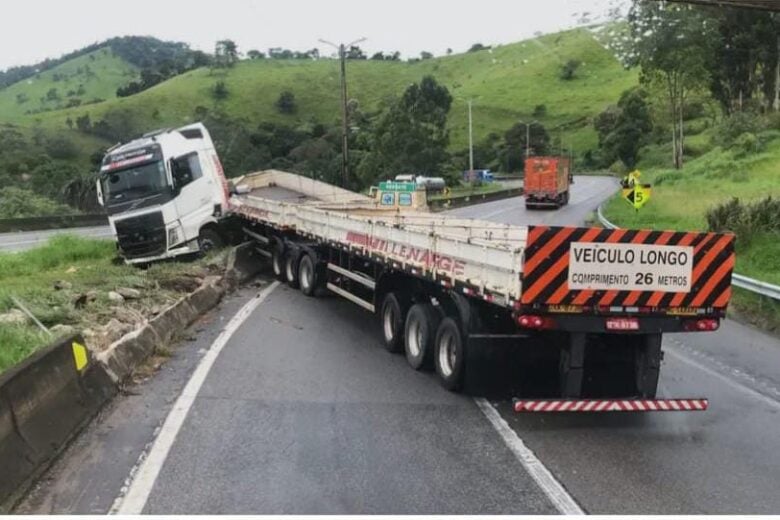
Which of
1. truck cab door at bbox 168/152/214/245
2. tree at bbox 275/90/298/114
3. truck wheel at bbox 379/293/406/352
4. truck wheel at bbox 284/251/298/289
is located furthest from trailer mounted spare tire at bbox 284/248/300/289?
tree at bbox 275/90/298/114

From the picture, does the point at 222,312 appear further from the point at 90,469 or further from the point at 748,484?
the point at 748,484

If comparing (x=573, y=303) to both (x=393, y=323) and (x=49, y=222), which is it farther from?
(x=49, y=222)

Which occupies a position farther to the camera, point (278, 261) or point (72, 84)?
point (72, 84)

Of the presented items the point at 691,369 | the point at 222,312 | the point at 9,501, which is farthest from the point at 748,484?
the point at 222,312

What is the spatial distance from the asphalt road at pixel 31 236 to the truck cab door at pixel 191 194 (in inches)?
413

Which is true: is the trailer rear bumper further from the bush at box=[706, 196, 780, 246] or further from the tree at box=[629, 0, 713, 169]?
the tree at box=[629, 0, 713, 169]

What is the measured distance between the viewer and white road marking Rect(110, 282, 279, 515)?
5.08 m

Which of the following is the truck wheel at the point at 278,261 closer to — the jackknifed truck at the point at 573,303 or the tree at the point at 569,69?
the jackknifed truck at the point at 573,303

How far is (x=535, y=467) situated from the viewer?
5.91m

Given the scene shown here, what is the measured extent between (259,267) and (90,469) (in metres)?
13.4

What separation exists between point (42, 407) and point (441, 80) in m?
167

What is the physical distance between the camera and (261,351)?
1001cm

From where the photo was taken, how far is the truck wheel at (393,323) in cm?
978

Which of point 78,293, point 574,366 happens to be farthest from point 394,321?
point 78,293
